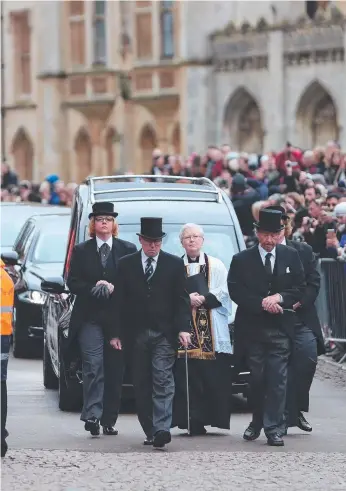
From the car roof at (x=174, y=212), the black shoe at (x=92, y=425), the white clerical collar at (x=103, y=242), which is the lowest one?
the black shoe at (x=92, y=425)

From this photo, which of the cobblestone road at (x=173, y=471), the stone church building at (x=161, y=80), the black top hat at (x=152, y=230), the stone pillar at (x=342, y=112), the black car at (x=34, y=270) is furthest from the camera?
the stone church building at (x=161, y=80)

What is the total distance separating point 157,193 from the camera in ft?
53.1

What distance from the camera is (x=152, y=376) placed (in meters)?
13.4

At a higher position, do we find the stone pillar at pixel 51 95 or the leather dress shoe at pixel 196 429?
the stone pillar at pixel 51 95

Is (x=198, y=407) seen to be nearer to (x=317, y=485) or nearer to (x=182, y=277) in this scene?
(x=182, y=277)

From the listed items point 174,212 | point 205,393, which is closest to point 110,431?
point 205,393

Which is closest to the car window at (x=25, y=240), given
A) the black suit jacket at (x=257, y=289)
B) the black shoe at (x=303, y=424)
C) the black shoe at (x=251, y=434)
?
the black shoe at (x=303, y=424)

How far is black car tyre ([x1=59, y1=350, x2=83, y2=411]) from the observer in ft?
49.4

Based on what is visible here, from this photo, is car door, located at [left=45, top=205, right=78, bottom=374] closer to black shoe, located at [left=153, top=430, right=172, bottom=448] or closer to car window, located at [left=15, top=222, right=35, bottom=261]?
black shoe, located at [left=153, top=430, right=172, bottom=448]

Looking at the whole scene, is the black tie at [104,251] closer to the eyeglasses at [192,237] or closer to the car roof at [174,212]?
the eyeglasses at [192,237]

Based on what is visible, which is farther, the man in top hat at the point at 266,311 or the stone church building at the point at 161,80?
the stone church building at the point at 161,80

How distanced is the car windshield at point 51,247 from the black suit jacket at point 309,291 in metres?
7.07

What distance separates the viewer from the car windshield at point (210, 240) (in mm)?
15672

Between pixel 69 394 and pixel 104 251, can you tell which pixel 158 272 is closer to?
pixel 104 251
